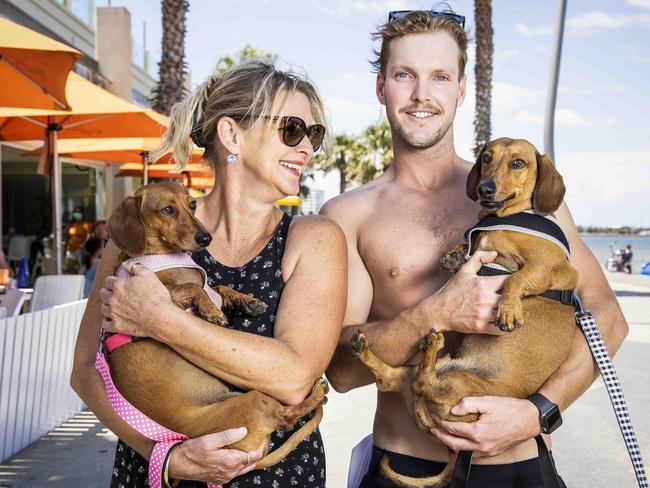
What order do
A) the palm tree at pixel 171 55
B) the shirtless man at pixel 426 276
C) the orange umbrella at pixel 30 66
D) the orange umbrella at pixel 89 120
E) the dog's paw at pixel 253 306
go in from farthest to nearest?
the palm tree at pixel 171 55 → the orange umbrella at pixel 89 120 → the orange umbrella at pixel 30 66 → the shirtless man at pixel 426 276 → the dog's paw at pixel 253 306

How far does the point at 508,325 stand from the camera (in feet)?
6.79

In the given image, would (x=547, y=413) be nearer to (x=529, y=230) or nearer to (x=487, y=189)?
(x=529, y=230)

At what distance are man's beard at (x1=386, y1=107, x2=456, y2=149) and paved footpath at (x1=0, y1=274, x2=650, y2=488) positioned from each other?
8.72ft

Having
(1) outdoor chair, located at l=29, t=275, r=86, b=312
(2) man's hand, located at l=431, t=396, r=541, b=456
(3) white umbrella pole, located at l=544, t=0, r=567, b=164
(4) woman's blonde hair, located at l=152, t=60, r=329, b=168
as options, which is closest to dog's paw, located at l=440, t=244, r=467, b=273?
(2) man's hand, located at l=431, t=396, r=541, b=456

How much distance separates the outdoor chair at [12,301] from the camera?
19.8ft

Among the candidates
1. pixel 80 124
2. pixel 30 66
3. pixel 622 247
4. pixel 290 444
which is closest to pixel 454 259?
pixel 290 444

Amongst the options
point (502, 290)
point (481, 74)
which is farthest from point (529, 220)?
point (481, 74)

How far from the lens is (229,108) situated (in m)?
2.13

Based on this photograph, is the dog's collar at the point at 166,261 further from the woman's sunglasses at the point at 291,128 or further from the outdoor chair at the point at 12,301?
the outdoor chair at the point at 12,301

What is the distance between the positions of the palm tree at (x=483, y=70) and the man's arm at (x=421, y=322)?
1437 cm

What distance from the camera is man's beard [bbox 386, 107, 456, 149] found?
2.42m

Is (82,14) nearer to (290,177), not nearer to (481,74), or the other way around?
(481,74)

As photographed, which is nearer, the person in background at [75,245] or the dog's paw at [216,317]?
the dog's paw at [216,317]

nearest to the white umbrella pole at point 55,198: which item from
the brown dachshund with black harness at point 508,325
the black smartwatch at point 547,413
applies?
the brown dachshund with black harness at point 508,325
